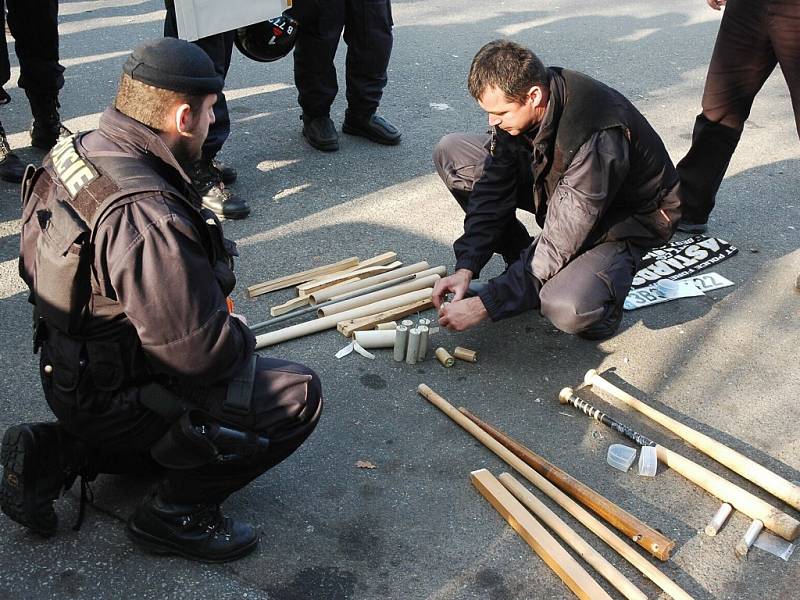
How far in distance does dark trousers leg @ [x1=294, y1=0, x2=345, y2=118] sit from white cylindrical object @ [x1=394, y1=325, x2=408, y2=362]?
247cm

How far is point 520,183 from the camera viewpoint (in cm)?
417

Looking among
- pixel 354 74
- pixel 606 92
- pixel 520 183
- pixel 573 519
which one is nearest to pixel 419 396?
pixel 573 519

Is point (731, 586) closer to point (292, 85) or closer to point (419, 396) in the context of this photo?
point (419, 396)

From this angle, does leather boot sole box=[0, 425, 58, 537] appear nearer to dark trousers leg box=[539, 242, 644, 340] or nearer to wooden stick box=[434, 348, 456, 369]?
wooden stick box=[434, 348, 456, 369]

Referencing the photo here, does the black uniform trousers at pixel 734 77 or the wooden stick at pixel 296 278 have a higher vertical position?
the black uniform trousers at pixel 734 77

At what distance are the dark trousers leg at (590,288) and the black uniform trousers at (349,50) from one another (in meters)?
2.52

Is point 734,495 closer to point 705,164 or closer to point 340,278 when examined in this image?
point 340,278

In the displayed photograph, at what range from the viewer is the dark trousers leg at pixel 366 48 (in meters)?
5.65

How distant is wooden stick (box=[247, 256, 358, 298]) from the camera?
14.0 feet

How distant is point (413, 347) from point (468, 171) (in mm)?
1104

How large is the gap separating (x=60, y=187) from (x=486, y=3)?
8.17 meters

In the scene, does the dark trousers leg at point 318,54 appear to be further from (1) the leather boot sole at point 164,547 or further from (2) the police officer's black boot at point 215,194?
(1) the leather boot sole at point 164,547

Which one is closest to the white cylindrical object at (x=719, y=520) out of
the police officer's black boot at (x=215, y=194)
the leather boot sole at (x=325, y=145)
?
the police officer's black boot at (x=215, y=194)

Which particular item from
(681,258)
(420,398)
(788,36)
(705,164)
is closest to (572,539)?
(420,398)
